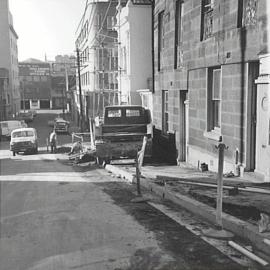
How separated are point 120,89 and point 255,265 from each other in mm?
27644

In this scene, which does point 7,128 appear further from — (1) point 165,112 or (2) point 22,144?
(1) point 165,112

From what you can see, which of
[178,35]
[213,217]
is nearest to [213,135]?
[178,35]

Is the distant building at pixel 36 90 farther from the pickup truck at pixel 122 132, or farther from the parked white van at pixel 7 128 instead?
the pickup truck at pixel 122 132

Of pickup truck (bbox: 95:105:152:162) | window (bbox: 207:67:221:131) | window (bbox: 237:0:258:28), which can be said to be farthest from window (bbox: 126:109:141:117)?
window (bbox: 237:0:258:28)

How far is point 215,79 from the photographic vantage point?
41.5 ft

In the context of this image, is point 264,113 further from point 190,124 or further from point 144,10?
point 144,10

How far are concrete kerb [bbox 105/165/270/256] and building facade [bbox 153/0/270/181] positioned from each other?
6.91 ft

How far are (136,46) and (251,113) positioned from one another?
61.4 feet

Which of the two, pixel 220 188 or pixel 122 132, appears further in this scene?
pixel 122 132

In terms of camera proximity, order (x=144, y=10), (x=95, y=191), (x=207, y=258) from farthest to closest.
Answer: (x=144, y=10) < (x=95, y=191) < (x=207, y=258)

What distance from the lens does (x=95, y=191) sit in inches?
462

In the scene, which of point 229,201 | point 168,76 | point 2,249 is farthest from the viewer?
point 168,76

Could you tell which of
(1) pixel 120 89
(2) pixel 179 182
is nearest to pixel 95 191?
(2) pixel 179 182

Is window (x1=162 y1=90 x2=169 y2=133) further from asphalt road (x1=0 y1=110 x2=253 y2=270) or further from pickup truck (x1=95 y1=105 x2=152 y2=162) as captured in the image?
asphalt road (x1=0 y1=110 x2=253 y2=270)
